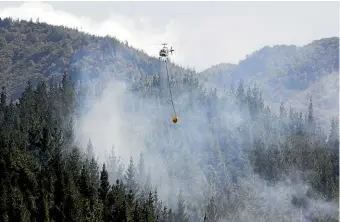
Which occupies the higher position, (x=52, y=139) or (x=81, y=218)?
(x=52, y=139)

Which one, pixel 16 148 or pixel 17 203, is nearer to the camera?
pixel 17 203

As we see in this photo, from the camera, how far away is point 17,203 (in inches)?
4852

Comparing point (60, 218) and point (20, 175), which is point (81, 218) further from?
point (20, 175)

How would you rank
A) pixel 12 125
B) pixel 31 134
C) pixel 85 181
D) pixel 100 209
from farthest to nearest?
pixel 12 125 → pixel 31 134 → pixel 85 181 → pixel 100 209

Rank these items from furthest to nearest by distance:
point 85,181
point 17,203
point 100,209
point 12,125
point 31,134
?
point 12,125 → point 31,134 → point 85,181 → point 100,209 → point 17,203

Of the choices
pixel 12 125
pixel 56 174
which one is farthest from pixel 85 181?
pixel 12 125

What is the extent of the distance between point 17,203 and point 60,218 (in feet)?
43.9

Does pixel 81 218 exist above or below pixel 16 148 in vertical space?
below

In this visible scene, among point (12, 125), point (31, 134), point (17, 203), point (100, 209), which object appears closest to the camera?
point (17, 203)

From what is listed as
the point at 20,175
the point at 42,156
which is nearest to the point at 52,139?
the point at 42,156

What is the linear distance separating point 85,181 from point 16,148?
20526 mm

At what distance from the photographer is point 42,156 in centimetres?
16650

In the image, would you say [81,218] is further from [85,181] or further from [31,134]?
[31,134]

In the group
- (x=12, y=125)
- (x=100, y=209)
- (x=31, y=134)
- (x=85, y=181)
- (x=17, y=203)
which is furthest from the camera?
(x=12, y=125)
